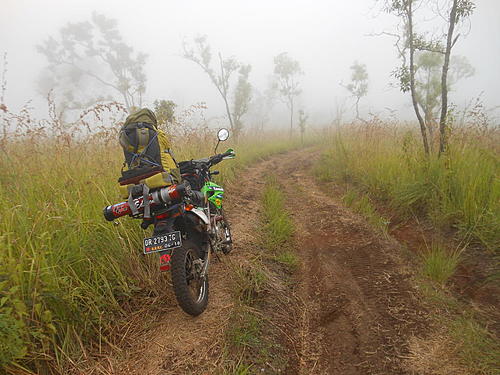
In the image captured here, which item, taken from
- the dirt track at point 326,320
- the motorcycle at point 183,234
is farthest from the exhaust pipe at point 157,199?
the dirt track at point 326,320

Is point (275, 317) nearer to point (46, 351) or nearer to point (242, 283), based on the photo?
point (242, 283)

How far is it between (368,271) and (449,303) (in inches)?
27.0

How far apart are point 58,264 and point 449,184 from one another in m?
4.28

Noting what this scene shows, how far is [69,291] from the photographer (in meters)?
1.65

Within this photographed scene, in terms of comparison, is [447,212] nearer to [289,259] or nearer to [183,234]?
[289,259]

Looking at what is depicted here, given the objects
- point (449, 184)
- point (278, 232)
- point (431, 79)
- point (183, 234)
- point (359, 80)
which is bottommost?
point (278, 232)

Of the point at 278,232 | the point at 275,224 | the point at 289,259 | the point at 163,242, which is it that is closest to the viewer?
the point at 163,242

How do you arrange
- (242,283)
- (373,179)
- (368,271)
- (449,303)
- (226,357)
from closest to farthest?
(226,357)
(449,303)
(242,283)
(368,271)
(373,179)

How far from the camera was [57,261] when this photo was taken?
1765mm

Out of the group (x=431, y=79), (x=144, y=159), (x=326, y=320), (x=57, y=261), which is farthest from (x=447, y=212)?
(x=431, y=79)

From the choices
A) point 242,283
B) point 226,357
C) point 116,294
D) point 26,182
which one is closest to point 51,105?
point 26,182

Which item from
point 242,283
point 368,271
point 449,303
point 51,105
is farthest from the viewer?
point 51,105

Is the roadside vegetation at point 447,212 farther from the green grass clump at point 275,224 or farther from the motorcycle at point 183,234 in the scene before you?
the motorcycle at point 183,234

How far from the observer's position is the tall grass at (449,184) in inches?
106
